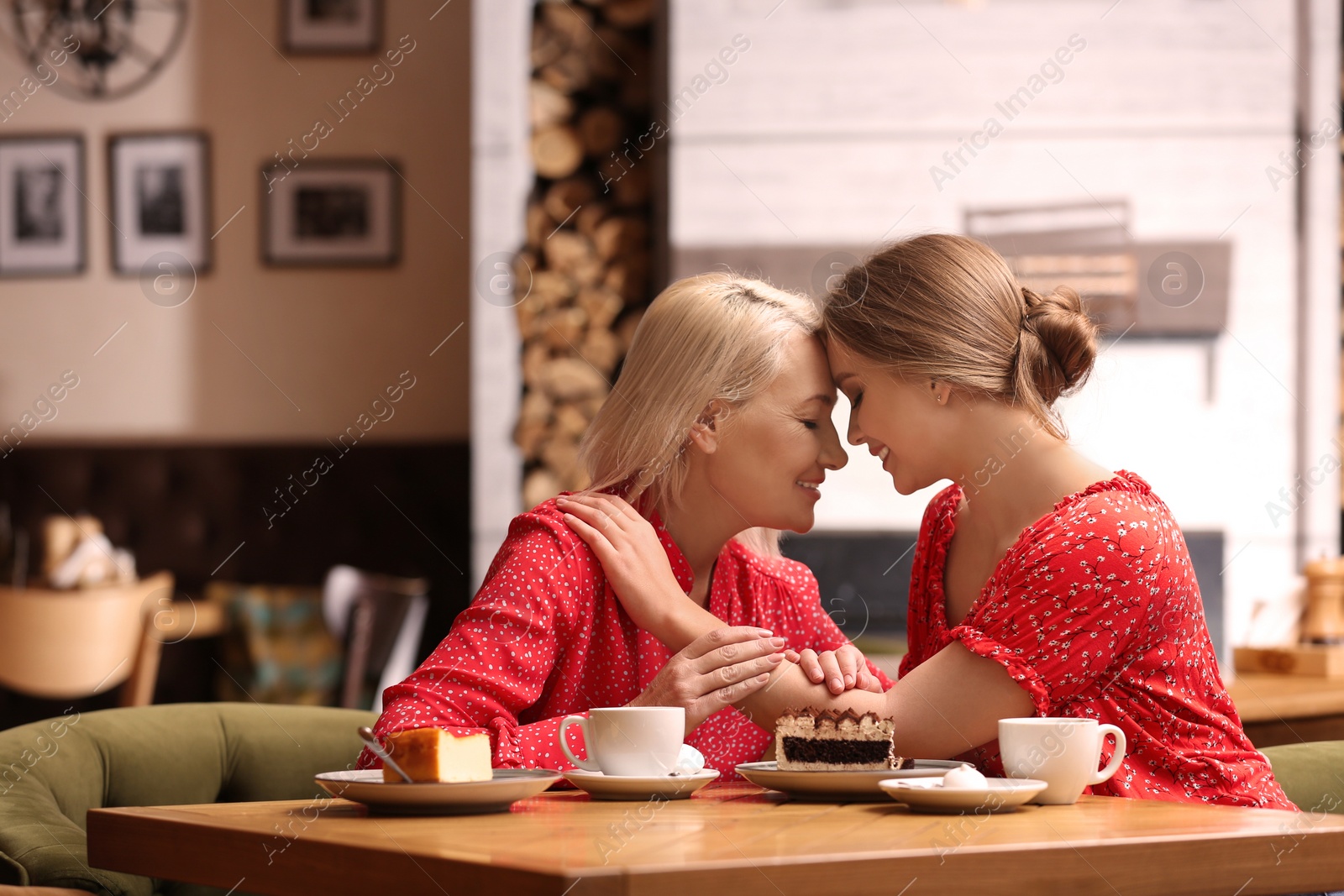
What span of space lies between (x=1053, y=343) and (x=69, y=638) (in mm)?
3535

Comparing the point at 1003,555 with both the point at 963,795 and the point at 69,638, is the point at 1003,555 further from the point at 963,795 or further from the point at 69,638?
the point at 69,638

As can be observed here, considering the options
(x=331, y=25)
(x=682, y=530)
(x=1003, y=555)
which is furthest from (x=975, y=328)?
(x=331, y=25)

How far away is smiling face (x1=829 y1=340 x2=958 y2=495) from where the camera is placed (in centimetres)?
171

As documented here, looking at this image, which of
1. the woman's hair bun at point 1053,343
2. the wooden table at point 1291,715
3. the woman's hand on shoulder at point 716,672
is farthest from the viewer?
the wooden table at point 1291,715

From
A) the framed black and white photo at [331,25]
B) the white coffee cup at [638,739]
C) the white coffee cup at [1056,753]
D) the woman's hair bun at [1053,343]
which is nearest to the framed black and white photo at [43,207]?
the framed black and white photo at [331,25]

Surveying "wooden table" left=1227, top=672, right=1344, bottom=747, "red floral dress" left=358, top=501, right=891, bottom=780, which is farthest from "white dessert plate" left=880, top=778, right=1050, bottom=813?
"wooden table" left=1227, top=672, right=1344, bottom=747

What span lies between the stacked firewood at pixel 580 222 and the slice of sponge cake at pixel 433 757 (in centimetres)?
289

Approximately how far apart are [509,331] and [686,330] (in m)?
2.38

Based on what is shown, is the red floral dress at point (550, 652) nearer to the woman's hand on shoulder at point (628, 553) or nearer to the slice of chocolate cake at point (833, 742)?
the woman's hand on shoulder at point (628, 553)

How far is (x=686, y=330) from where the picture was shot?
1.85 metres

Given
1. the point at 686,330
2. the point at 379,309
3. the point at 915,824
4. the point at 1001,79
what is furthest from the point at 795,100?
the point at 915,824

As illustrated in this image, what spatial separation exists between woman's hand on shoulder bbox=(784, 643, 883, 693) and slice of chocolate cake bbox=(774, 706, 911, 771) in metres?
0.13

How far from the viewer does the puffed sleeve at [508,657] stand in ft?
4.92

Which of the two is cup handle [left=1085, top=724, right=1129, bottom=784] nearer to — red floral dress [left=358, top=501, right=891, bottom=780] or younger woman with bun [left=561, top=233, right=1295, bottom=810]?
younger woman with bun [left=561, top=233, right=1295, bottom=810]
